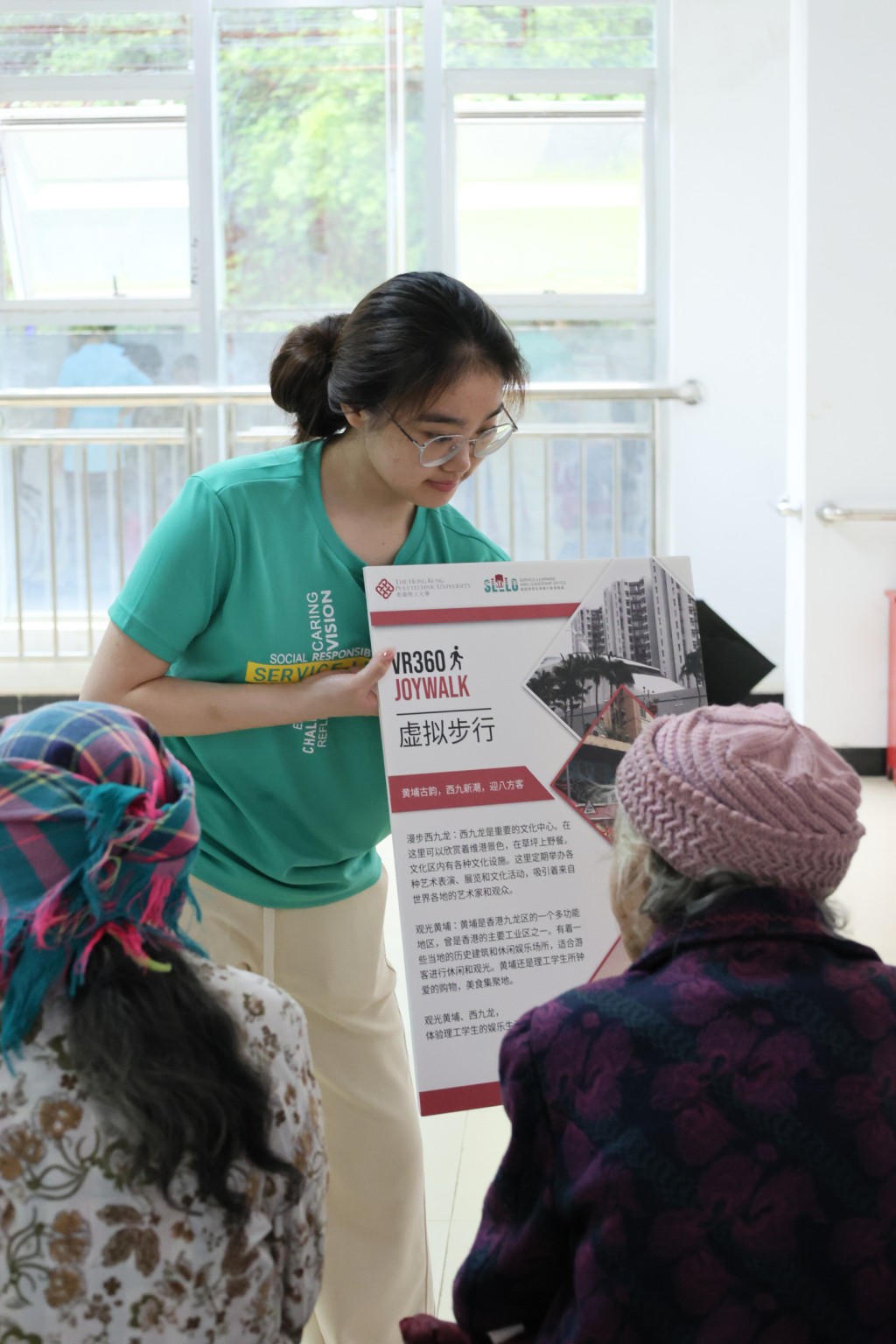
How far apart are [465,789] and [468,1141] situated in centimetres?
120

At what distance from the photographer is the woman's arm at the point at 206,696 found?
153cm

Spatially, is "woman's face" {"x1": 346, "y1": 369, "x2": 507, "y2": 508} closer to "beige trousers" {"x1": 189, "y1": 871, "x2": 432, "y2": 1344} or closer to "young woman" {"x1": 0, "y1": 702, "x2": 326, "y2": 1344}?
"beige trousers" {"x1": 189, "y1": 871, "x2": 432, "y2": 1344}

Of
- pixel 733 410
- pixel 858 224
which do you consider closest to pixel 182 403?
pixel 733 410

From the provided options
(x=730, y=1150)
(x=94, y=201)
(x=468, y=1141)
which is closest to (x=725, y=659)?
(x=730, y=1150)

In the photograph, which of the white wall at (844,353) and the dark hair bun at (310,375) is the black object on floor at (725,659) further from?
the white wall at (844,353)

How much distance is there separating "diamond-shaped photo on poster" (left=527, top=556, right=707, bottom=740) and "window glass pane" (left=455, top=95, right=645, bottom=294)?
385 centimetres

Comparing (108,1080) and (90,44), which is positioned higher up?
(90,44)

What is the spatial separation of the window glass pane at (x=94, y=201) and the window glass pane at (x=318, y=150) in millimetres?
240

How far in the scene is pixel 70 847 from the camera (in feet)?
2.95

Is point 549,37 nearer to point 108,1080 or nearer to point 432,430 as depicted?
point 432,430

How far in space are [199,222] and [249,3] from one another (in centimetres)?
87

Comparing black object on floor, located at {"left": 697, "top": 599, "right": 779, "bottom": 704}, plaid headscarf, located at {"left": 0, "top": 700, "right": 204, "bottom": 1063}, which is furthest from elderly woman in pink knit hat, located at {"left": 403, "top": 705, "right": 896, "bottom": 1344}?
black object on floor, located at {"left": 697, "top": 599, "right": 779, "bottom": 704}

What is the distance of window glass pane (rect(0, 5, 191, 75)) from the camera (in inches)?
203

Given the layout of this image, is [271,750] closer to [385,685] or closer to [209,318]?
[385,685]
